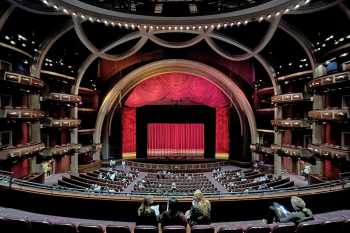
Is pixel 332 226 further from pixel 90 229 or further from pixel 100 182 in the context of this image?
pixel 100 182

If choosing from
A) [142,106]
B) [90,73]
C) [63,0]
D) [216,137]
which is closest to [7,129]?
[63,0]

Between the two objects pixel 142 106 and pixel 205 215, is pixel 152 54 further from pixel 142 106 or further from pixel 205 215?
pixel 205 215

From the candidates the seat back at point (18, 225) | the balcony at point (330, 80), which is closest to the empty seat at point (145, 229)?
the seat back at point (18, 225)

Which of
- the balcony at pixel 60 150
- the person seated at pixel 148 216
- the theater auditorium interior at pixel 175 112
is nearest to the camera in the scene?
the person seated at pixel 148 216

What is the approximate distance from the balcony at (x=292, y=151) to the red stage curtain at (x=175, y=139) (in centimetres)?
836

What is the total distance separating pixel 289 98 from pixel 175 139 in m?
12.1

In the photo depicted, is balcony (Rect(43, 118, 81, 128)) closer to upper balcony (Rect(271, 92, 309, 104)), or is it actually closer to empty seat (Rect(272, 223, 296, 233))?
upper balcony (Rect(271, 92, 309, 104))

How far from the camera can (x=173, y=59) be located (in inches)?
987

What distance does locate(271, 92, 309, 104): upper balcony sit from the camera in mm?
19219

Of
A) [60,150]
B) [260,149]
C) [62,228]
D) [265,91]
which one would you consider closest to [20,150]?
[60,150]

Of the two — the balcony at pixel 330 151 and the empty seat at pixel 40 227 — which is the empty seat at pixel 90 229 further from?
the balcony at pixel 330 151

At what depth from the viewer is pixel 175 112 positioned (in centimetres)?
2795

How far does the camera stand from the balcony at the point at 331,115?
1448 cm

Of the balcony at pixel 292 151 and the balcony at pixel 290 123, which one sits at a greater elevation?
the balcony at pixel 290 123
